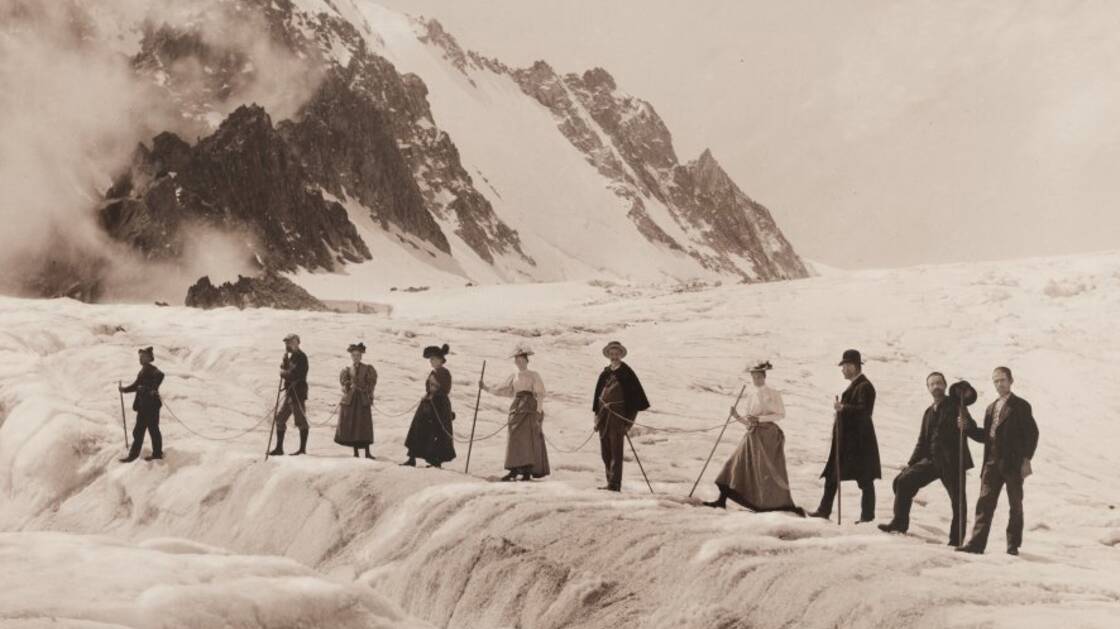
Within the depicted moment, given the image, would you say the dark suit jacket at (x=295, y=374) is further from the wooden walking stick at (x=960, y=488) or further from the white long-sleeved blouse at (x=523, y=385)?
the wooden walking stick at (x=960, y=488)

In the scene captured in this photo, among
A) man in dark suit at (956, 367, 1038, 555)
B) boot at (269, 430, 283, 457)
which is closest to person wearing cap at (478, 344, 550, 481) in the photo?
boot at (269, 430, 283, 457)

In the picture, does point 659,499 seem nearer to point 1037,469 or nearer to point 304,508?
point 304,508

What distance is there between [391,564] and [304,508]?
1.98 m

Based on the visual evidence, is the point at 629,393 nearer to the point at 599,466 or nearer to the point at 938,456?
the point at 938,456

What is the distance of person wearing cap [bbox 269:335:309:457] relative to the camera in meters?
14.4

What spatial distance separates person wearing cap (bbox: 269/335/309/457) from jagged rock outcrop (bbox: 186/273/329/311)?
34.6 meters

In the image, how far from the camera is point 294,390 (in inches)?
576

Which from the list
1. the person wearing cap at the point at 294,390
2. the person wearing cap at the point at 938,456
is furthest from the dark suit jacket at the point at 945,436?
the person wearing cap at the point at 294,390

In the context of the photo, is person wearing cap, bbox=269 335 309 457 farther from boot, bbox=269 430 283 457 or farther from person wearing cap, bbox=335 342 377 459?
person wearing cap, bbox=335 342 377 459

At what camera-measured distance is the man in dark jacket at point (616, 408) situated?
1128 cm

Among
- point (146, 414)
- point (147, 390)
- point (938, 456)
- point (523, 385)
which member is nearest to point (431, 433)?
point (523, 385)

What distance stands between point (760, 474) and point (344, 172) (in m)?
103

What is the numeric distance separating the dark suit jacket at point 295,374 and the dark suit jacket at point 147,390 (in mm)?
1572

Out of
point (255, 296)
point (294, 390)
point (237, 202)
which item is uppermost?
point (237, 202)
